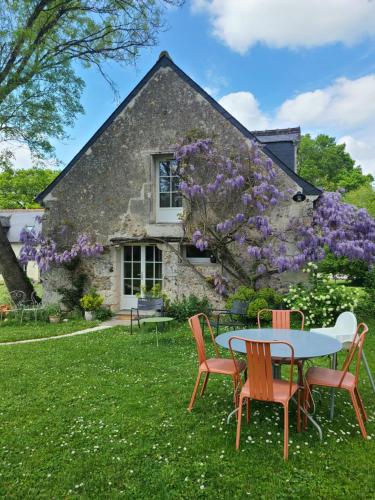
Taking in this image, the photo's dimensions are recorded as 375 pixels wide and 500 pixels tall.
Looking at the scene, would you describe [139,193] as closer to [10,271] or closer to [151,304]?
[151,304]

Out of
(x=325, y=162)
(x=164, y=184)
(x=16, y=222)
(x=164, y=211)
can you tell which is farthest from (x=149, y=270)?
(x=325, y=162)

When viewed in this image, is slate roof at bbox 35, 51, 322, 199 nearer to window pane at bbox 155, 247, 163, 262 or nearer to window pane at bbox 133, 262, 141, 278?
window pane at bbox 133, 262, 141, 278

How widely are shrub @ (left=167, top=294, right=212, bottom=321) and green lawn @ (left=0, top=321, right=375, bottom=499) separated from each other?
361 cm

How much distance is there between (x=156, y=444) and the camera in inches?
122

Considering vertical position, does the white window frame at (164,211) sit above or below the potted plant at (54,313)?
above

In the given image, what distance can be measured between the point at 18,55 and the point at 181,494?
36.7ft

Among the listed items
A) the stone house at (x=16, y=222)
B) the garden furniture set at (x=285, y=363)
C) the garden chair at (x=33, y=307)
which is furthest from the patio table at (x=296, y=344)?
the stone house at (x=16, y=222)

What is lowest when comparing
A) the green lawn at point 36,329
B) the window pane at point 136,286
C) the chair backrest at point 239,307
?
the green lawn at point 36,329

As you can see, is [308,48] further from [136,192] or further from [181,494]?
[181,494]

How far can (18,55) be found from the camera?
9914mm

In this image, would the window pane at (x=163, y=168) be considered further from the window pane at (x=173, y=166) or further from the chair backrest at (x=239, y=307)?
the chair backrest at (x=239, y=307)

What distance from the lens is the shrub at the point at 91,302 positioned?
933 cm

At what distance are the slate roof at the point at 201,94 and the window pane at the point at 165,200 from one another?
241 cm

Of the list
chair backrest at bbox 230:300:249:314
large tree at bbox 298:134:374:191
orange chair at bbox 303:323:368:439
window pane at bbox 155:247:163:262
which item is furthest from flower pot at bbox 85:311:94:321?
large tree at bbox 298:134:374:191
